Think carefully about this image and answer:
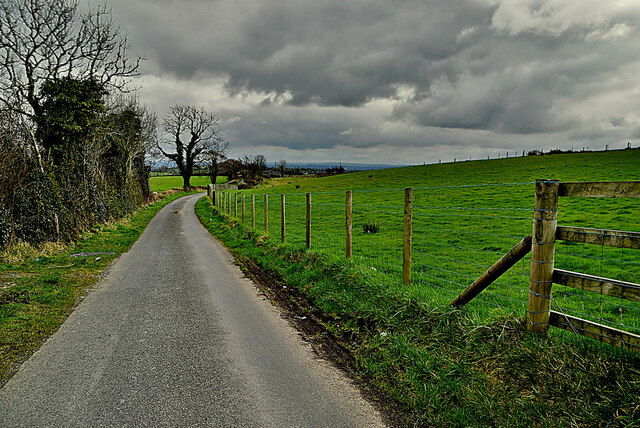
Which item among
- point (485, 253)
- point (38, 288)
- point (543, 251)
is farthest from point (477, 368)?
point (38, 288)

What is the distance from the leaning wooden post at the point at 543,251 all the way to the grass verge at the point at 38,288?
5982 mm

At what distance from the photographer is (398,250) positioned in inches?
440

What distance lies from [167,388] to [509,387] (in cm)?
356

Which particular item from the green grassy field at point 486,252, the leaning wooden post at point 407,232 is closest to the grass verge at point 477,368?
the green grassy field at point 486,252

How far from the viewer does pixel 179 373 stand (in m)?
4.29

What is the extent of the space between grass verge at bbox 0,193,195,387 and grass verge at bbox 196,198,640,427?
14.5 ft

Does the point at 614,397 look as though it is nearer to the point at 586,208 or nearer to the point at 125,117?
the point at 586,208

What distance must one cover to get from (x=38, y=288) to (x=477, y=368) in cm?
853

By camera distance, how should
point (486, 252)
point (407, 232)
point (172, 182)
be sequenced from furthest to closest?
point (172, 182) → point (486, 252) → point (407, 232)

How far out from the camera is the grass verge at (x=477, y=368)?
3.10 metres

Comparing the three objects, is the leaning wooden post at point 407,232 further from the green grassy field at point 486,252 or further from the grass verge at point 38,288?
the grass verge at point 38,288

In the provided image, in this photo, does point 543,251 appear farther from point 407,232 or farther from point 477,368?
point 407,232

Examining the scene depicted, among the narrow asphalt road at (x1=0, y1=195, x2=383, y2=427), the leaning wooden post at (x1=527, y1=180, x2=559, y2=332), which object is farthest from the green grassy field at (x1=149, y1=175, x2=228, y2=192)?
the leaning wooden post at (x1=527, y1=180, x2=559, y2=332)

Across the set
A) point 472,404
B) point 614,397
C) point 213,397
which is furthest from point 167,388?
point 614,397
